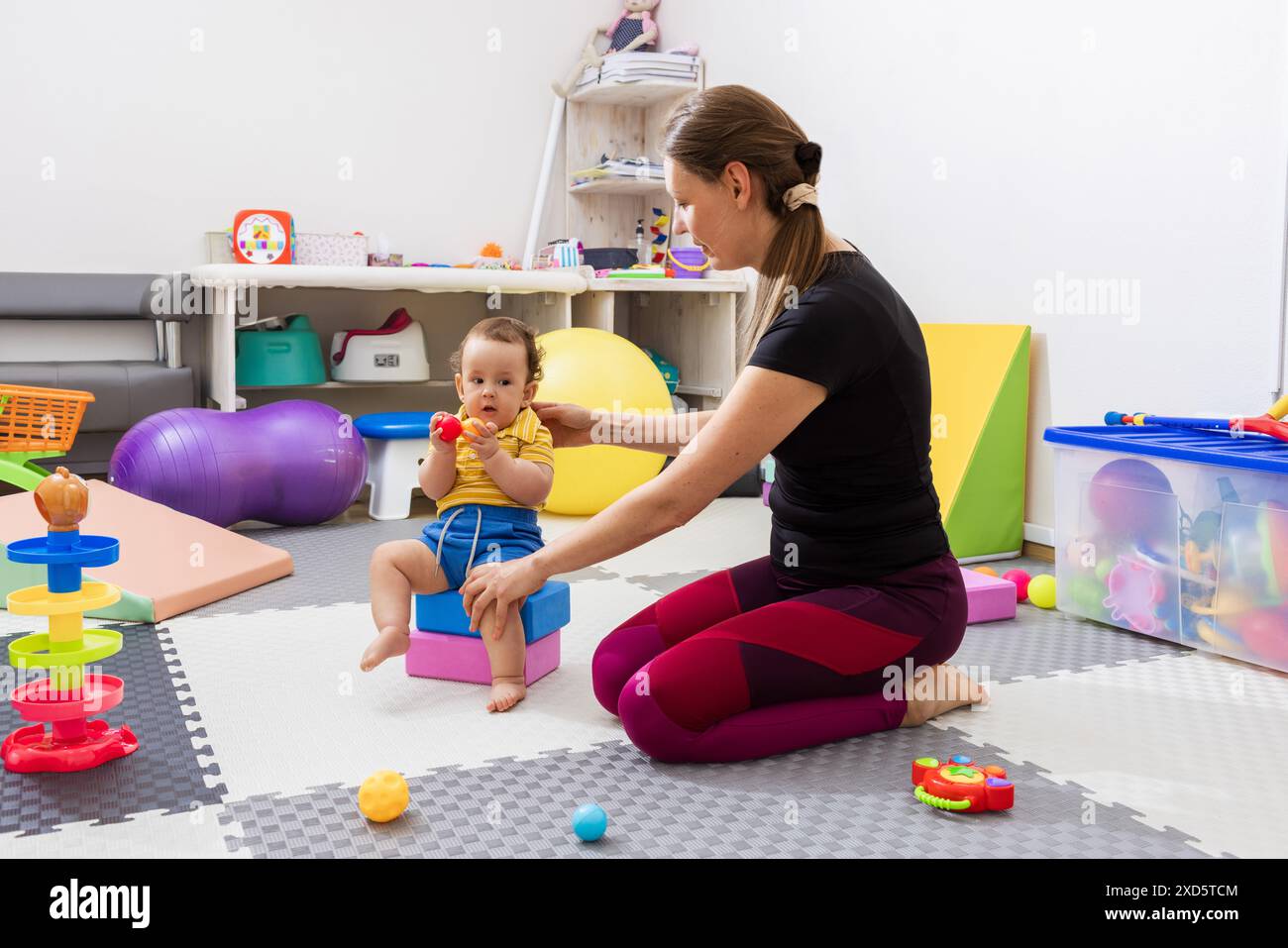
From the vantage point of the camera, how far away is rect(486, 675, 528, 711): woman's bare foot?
1.72 m

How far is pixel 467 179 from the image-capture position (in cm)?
423

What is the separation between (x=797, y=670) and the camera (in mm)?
1528

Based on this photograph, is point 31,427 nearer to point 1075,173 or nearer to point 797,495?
point 797,495

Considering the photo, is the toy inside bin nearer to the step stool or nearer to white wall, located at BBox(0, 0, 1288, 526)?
white wall, located at BBox(0, 0, 1288, 526)

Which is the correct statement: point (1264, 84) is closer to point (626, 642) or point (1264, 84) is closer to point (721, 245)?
point (721, 245)

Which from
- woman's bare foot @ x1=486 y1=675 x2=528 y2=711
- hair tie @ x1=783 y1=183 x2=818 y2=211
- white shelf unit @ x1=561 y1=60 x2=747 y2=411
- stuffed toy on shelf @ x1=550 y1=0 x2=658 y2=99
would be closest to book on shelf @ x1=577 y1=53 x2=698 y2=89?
white shelf unit @ x1=561 y1=60 x2=747 y2=411

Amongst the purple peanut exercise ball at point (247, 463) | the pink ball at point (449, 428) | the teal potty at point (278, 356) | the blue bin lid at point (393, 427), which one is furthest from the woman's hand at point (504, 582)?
the teal potty at point (278, 356)

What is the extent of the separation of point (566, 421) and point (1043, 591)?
3.55ft

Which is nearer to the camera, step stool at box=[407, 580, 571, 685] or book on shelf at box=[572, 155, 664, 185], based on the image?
step stool at box=[407, 580, 571, 685]

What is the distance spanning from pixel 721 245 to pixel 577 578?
1.19 meters

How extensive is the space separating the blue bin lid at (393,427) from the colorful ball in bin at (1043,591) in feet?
5.67

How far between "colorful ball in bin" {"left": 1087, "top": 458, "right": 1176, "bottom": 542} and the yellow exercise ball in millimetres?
1290

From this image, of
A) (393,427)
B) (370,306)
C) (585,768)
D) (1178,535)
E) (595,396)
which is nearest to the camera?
(585,768)

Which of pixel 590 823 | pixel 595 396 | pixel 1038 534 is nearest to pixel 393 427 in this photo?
pixel 595 396
